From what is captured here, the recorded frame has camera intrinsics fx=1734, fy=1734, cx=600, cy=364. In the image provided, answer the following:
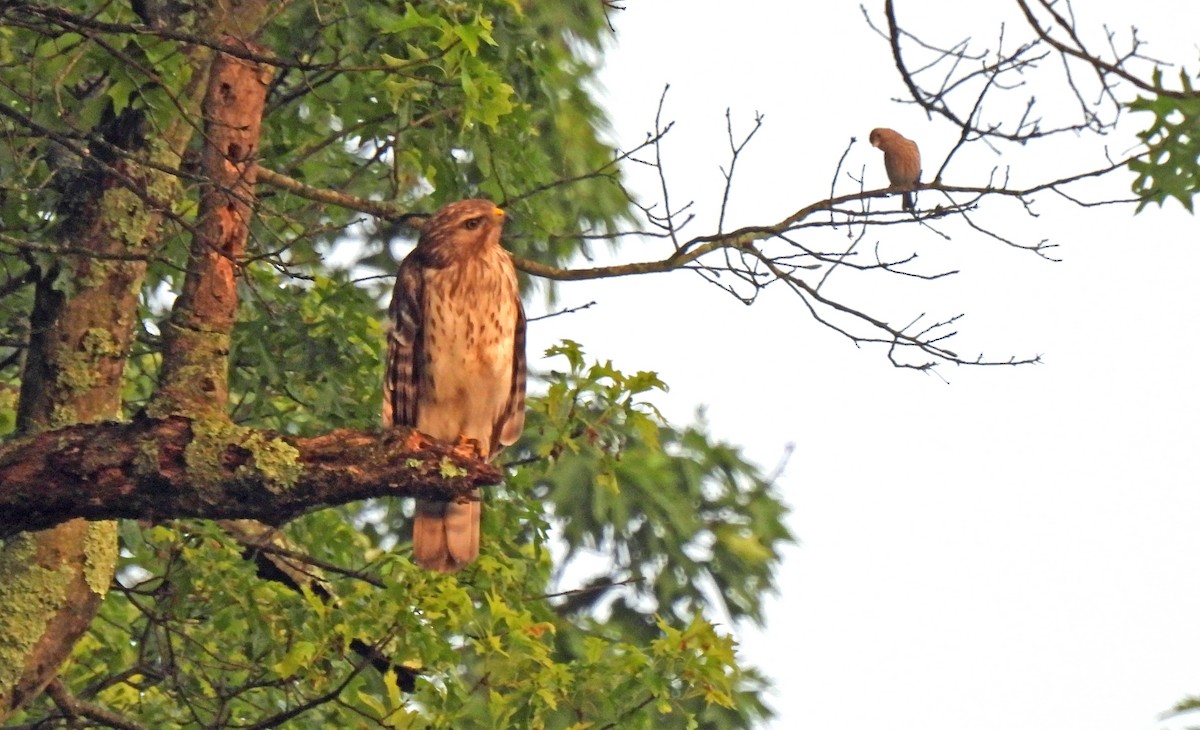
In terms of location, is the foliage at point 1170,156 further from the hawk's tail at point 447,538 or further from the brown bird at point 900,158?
the hawk's tail at point 447,538

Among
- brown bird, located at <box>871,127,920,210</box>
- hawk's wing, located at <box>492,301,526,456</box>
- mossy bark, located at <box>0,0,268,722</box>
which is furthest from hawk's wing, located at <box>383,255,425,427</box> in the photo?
brown bird, located at <box>871,127,920,210</box>

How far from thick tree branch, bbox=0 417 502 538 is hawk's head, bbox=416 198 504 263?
1.64 m

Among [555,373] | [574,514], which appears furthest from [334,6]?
[574,514]

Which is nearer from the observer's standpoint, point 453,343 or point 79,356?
point 79,356

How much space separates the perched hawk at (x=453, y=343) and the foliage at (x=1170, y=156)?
2.12 meters

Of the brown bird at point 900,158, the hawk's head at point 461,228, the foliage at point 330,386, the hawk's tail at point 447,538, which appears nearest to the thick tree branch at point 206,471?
the foliage at point 330,386

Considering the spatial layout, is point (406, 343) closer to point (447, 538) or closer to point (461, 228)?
point (461, 228)

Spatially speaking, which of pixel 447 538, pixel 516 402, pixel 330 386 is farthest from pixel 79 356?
pixel 516 402

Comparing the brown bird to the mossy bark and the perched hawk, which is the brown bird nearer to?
the perched hawk

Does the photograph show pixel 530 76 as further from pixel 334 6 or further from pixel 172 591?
pixel 172 591

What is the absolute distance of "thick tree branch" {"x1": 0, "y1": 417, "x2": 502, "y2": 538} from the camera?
13.8 feet

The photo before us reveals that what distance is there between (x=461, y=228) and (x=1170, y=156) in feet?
7.54

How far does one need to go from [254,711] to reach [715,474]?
5.53 meters

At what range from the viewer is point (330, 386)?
5.81 m
